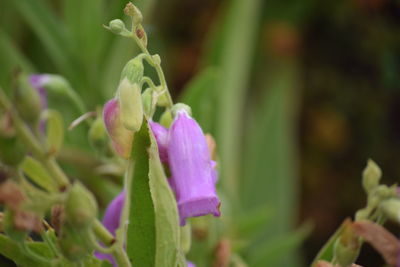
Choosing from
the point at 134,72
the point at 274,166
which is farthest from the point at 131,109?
the point at 274,166

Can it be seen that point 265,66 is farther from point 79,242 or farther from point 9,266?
point 79,242

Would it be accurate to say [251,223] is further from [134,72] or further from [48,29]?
[134,72]

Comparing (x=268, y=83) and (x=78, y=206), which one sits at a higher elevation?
(x=78, y=206)

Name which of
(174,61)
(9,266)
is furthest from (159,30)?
(9,266)

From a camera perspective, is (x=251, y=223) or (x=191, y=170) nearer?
(x=191, y=170)

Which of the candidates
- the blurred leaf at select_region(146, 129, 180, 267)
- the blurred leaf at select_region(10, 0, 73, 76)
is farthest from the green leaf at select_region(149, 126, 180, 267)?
the blurred leaf at select_region(10, 0, 73, 76)

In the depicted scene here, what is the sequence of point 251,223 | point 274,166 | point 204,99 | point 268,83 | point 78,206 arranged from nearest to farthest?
point 78,206
point 204,99
point 251,223
point 274,166
point 268,83

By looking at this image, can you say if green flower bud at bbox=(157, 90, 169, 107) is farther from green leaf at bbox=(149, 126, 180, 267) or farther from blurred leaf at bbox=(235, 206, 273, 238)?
blurred leaf at bbox=(235, 206, 273, 238)
